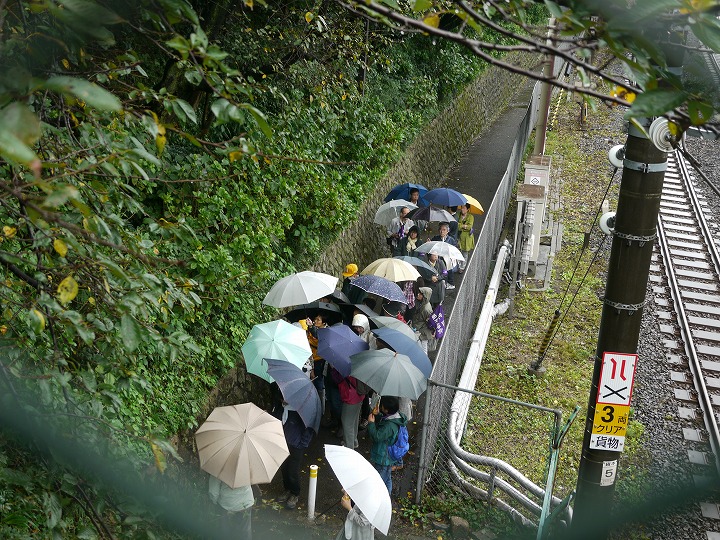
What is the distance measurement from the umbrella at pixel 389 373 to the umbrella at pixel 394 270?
92.0 inches

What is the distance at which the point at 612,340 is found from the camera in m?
5.43

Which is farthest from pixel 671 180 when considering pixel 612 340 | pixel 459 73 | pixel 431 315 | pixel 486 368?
pixel 612 340

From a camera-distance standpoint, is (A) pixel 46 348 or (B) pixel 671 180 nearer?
(A) pixel 46 348

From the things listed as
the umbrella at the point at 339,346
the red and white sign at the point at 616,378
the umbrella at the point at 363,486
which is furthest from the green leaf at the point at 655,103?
the umbrella at the point at 339,346

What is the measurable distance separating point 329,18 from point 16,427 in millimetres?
10187

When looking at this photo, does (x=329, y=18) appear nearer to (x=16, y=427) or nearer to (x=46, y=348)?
(x=46, y=348)

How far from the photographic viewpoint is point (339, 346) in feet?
25.6

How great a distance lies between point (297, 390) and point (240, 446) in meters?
1.00

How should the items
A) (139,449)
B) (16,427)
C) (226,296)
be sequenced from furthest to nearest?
(226,296) → (139,449) → (16,427)

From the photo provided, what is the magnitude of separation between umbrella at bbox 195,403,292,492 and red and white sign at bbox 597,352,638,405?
2715 mm

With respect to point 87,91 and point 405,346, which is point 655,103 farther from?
point 405,346

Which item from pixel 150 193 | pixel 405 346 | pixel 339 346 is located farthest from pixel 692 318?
pixel 150 193

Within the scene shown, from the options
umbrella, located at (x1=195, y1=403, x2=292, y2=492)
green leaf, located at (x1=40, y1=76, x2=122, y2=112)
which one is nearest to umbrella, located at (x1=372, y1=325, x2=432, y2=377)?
umbrella, located at (x1=195, y1=403, x2=292, y2=492)

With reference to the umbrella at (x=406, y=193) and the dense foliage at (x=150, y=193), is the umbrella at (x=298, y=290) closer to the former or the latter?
the dense foliage at (x=150, y=193)
